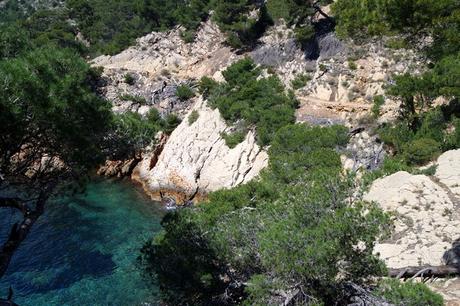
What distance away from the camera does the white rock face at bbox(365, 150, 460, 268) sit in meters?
12.0

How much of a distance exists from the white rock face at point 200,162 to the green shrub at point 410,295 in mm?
19105

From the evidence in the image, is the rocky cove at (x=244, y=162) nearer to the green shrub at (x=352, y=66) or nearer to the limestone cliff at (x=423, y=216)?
the limestone cliff at (x=423, y=216)

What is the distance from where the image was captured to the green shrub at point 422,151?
60.6 ft

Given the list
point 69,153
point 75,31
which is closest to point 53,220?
point 69,153

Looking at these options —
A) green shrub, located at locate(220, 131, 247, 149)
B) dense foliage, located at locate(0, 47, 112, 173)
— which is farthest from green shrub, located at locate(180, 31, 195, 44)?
dense foliage, located at locate(0, 47, 112, 173)

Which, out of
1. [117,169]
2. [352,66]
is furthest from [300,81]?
[117,169]

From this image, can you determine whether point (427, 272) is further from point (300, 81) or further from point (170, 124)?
point (170, 124)

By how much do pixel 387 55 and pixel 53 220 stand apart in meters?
24.5

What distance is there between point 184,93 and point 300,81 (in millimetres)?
12283

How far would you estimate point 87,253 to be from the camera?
22281mm

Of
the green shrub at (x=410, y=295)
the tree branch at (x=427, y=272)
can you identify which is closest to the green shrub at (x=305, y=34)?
the tree branch at (x=427, y=272)

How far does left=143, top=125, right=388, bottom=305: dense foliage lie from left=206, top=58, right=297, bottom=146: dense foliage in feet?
39.0

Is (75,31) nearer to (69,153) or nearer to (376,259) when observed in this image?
(69,153)

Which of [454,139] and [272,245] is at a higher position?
[272,245]
